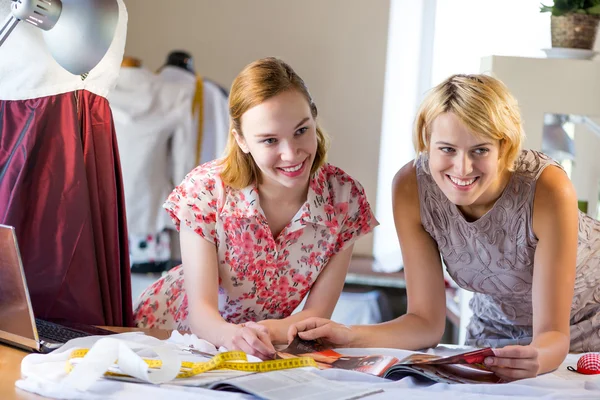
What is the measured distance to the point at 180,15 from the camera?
4.55 m

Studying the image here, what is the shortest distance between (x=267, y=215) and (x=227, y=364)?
0.57m

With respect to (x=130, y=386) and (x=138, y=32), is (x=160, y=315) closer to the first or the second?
(x=130, y=386)

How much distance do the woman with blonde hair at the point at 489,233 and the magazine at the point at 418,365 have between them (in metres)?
0.10

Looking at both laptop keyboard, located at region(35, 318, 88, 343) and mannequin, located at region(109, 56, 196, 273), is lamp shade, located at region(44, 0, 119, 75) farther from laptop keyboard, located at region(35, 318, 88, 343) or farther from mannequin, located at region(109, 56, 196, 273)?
mannequin, located at region(109, 56, 196, 273)

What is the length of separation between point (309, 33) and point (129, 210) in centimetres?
151

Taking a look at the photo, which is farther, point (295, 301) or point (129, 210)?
point (129, 210)

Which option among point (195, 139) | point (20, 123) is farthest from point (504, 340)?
point (195, 139)

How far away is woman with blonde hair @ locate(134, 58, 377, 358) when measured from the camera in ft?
5.65

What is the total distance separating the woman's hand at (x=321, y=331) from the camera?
1.52m

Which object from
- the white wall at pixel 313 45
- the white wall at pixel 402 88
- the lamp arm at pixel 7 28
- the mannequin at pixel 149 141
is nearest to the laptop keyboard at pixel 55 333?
the lamp arm at pixel 7 28

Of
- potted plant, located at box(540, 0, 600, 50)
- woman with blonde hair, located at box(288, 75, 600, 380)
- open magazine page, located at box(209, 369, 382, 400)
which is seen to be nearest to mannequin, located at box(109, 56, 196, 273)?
potted plant, located at box(540, 0, 600, 50)

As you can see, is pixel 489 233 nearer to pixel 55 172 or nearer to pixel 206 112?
pixel 55 172

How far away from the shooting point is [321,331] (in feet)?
5.03

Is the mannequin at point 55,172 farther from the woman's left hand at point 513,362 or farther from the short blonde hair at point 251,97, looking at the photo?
the woman's left hand at point 513,362
